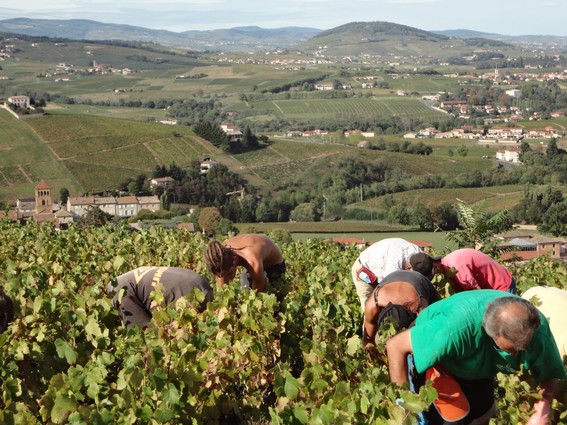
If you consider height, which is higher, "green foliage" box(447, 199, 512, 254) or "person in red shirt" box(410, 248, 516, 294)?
"person in red shirt" box(410, 248, 516, 294)

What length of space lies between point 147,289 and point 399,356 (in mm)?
2079

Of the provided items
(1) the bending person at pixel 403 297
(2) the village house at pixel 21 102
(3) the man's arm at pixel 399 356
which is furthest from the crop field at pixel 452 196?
(3) the man's arm at pixel 399 356

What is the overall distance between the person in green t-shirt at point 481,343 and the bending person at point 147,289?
184cm

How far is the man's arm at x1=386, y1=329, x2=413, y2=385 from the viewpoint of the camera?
147 inches

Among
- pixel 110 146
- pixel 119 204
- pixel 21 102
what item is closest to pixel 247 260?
pixel 119 204

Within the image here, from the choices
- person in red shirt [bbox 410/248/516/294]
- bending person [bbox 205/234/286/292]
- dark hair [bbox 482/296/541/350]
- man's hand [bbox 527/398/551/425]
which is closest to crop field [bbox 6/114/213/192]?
bending person [bbox 205/234/286/292]

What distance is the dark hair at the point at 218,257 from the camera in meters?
5.22

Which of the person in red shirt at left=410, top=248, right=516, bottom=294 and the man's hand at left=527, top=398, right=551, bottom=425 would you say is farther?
the person in red shirt at left=410, top=248, right=516, bottom=294

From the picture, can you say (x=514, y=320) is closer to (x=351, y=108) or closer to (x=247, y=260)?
(x=247, y=260)

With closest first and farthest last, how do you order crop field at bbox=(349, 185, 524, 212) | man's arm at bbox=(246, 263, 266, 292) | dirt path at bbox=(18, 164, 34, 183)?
man's arm at bbox=(246, 263, 266, 292) < crop field at bbox=(349, 185, 524, 212) < dirt path at bbox=(18, 164, 34, 183)

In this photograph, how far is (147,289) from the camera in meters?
5.26

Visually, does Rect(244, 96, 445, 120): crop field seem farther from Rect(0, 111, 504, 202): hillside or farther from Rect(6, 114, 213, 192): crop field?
Rect(6, 114, 213, 192): crop field

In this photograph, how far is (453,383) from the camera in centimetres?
381

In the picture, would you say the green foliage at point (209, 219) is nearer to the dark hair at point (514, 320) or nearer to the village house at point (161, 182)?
the village house at point (161, 182)
